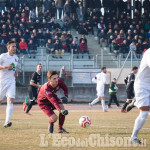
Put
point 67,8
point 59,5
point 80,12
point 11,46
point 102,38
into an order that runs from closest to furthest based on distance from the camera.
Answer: point 11,46 < point 102,38 < point 67,8 < point 59,5 < point 80,12

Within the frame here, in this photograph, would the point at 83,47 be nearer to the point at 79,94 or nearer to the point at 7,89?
the point at 79,94

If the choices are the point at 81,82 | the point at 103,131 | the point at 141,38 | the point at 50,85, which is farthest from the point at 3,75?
the point at 141,38

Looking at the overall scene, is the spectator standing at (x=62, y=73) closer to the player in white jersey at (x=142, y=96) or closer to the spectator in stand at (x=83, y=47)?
the spectator in stand at (x=83, y=47)

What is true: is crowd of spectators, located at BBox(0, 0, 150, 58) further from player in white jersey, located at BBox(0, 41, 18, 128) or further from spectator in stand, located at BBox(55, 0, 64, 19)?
player in white jersey, located at BBox(0, 41, 18, 128)

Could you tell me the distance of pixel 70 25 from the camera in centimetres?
3384

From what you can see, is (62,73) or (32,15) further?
(32,15)

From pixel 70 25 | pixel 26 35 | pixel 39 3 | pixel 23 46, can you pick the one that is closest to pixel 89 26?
pixel 70 25

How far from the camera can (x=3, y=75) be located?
1312 centimetres

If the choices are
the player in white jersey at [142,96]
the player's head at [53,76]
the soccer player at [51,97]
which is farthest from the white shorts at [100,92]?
the player in white jersey at [142,96]

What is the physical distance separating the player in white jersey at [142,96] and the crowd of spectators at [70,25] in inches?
782

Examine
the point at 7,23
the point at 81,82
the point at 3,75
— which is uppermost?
the point at 7,23

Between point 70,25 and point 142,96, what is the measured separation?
25.4 metres

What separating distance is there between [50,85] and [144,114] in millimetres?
2836

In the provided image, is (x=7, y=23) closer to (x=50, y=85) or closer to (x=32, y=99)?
(x=32, y=99)
